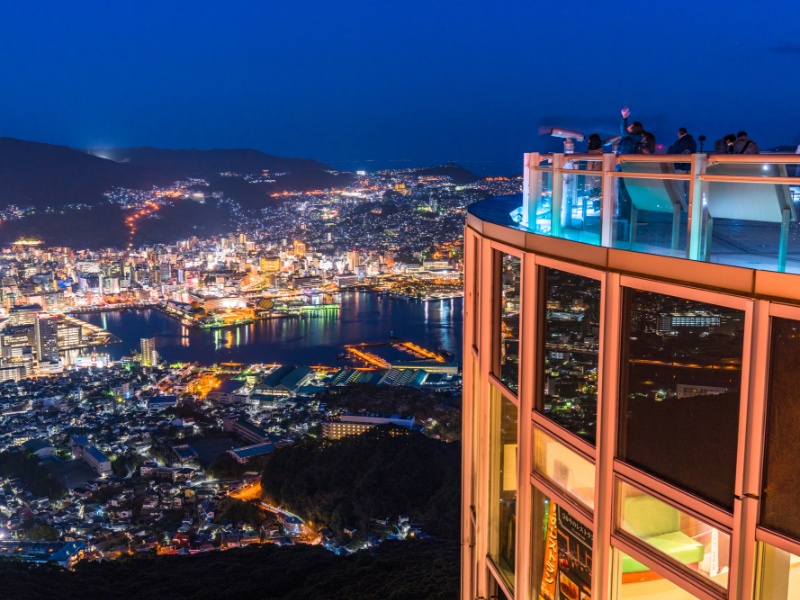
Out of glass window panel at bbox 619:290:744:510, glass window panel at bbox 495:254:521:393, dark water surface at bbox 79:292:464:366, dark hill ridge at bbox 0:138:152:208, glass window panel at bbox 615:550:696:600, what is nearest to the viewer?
glass window panel at bbox 619:290:744:510

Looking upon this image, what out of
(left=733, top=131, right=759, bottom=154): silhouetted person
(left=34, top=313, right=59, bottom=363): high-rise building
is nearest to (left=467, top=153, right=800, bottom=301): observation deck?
(left=733, top=131, right=759, bottom=154): silhouetted person

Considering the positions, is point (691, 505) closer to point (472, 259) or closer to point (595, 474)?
point (595, 474)

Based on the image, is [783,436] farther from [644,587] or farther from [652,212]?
[652,212]

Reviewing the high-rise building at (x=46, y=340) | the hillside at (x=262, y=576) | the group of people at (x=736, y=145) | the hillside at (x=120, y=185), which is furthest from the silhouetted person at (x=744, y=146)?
the hillside at (x=120, y=185)

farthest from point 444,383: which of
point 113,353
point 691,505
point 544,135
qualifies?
point 691,505

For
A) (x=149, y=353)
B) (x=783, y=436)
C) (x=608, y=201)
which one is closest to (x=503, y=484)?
(x=608, y=201)

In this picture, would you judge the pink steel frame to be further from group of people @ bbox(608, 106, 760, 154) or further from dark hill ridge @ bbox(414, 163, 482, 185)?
dark hill ridge @ bbox(414, 163, 482, 185)
